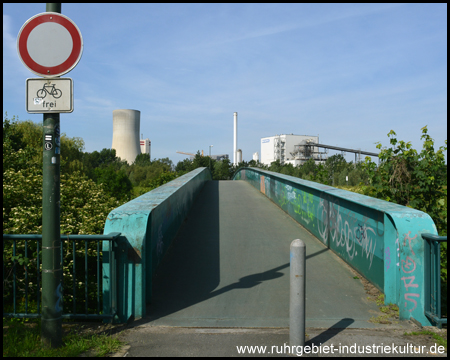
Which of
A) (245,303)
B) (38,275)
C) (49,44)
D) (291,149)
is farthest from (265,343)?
(291,149)

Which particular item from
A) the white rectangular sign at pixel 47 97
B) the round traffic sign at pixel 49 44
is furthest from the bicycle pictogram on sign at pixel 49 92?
the round traffic sign at pixel 49 44

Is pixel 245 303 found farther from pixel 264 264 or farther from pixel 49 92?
pixel 49 92

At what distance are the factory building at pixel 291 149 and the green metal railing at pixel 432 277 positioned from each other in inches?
4296

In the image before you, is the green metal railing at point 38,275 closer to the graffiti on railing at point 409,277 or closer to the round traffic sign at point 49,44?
the round traffic sign at point 49,44

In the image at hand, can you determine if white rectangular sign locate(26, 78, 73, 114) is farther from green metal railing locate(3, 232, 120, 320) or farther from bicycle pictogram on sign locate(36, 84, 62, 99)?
green metal railing locate(3, 232, 120, 320)

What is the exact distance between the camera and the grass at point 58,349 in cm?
345

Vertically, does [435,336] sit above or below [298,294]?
below

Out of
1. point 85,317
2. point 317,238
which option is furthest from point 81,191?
point 85,317

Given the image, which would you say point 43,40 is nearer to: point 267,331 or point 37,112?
point 37,112

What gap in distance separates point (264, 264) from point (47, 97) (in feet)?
14.2

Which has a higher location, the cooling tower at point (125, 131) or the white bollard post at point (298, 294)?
the cooling tower at point (125, 131)

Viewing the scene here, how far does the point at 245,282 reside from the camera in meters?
5.62

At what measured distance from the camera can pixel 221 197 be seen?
49.0 feet

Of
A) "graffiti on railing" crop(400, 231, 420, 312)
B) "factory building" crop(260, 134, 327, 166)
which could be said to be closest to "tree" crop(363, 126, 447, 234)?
"graffiti on railing" crop(400, 231, 420, 312)
